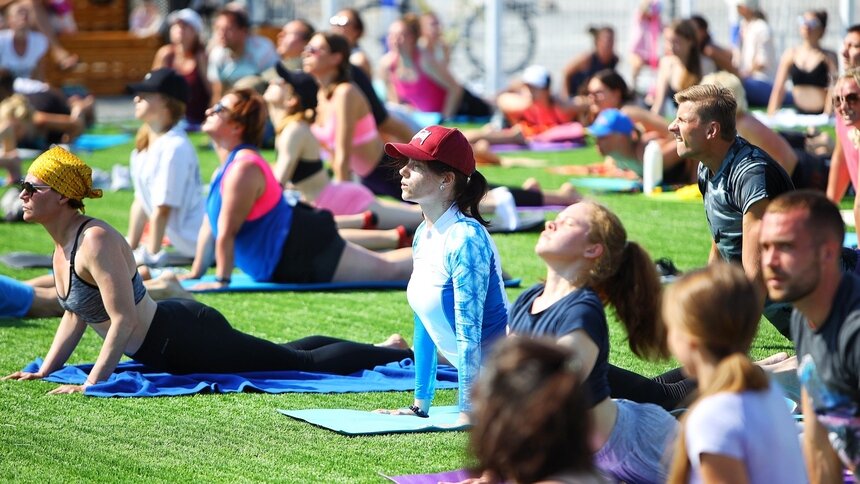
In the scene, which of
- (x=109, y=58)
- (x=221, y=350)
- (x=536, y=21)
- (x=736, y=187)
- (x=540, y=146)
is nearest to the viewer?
(x=736, y=187)

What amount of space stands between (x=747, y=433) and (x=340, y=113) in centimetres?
762

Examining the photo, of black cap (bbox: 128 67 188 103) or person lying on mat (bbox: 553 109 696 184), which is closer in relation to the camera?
black cap (bbox: 128 67 188 103)

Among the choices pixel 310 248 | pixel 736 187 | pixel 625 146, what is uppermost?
pixel 736 187

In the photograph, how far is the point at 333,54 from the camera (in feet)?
34.1

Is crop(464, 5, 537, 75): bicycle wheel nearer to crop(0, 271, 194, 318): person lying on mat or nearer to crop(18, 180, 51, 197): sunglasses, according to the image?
crop(0, 271, 194, 318): person lying on mat

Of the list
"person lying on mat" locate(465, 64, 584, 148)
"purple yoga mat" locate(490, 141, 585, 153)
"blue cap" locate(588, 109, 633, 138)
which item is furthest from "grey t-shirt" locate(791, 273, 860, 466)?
"person lying on mat" locate(465, 64, 584, 148)

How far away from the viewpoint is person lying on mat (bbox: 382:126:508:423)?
495 cm

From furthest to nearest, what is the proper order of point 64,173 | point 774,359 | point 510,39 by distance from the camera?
point 510,39 < point 774,359 < point 64,173

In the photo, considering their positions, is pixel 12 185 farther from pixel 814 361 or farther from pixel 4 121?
pixel 814 361

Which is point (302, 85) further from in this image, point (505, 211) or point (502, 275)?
point (502, 275)

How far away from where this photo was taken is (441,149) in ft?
16.7

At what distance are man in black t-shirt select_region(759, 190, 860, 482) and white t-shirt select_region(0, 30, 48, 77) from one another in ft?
53.7

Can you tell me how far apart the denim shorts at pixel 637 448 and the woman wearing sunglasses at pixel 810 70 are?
42.0 ft

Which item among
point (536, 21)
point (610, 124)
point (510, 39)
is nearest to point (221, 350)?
point (610, 124)
